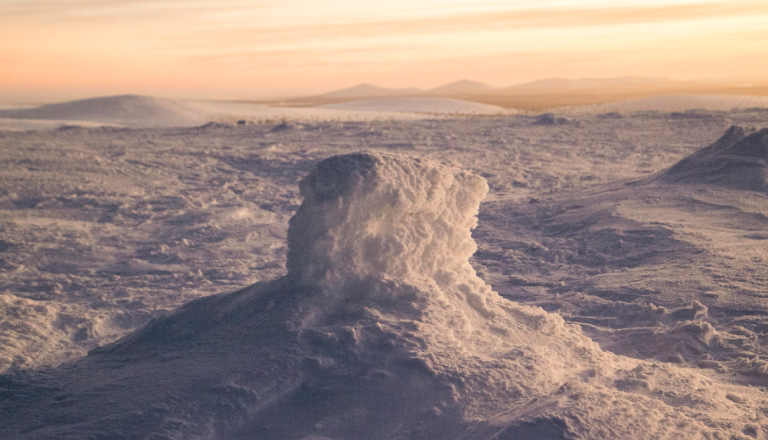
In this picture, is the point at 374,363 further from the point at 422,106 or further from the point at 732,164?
the point at 422,106

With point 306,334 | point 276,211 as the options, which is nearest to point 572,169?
point 276,211

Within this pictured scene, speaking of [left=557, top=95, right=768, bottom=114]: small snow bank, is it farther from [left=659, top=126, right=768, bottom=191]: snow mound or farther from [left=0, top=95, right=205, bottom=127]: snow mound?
[left=659, top=126, right=768, bottom=191]: snow mound

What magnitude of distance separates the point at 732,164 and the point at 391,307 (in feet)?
20.8

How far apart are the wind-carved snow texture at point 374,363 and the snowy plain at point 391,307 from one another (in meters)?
0.01

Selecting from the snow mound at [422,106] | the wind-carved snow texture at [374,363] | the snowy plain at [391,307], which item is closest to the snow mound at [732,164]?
the snowy plain at [391,307]

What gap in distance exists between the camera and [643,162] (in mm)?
11188

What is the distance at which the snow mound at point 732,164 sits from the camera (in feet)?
23.9

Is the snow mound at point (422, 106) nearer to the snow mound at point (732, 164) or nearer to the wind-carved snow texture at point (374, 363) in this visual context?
the snow mound at point (732, 164)

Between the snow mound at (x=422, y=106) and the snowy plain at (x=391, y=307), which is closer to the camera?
the snowy plain at (x=391, y=307)

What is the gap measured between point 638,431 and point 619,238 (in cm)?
428

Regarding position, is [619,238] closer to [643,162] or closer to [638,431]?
[638,431]

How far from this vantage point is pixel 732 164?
7.58 meters

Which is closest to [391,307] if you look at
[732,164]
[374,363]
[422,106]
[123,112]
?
[374,363]

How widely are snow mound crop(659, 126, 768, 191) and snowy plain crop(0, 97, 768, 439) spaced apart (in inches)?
1.6
